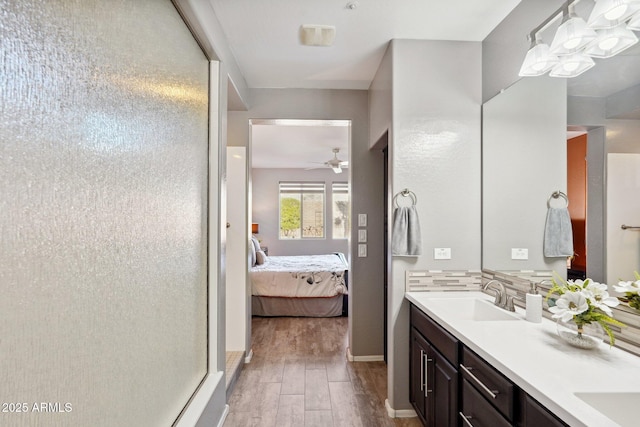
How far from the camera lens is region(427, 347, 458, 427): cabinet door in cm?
169

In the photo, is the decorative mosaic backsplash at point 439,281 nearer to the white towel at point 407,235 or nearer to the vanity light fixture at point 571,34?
the white towel at point 407,235

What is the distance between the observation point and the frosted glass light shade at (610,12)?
1303 mm

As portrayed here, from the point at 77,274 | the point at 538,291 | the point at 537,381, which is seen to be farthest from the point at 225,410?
the point at 538,291

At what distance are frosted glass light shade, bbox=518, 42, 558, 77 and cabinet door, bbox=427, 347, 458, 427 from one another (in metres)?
1.68

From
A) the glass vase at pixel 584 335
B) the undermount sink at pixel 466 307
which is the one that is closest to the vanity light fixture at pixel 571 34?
the glass vase at pixel 584 335

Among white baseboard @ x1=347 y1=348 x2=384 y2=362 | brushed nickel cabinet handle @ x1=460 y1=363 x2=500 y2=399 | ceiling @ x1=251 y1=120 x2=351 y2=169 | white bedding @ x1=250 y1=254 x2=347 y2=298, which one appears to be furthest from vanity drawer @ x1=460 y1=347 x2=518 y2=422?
white bedding @ x1=250 y1=254 x2=347 y2=298

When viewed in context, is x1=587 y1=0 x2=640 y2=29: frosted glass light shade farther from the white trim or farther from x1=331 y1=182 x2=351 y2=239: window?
x1=331 y1=182 x2=351 y2=239: window

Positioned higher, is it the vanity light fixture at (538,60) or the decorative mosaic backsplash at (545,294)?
the vanity light fixture at (538,60)

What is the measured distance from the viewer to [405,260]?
2.37 m

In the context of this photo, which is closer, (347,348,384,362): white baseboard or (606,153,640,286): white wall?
(606,153,640,286): white wall

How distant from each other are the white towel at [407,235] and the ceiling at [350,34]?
112 cm

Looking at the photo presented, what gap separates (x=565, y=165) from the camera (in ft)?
5.60

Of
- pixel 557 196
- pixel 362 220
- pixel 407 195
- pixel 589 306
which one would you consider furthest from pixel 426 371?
pixel 362 220

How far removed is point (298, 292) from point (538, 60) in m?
3.96
